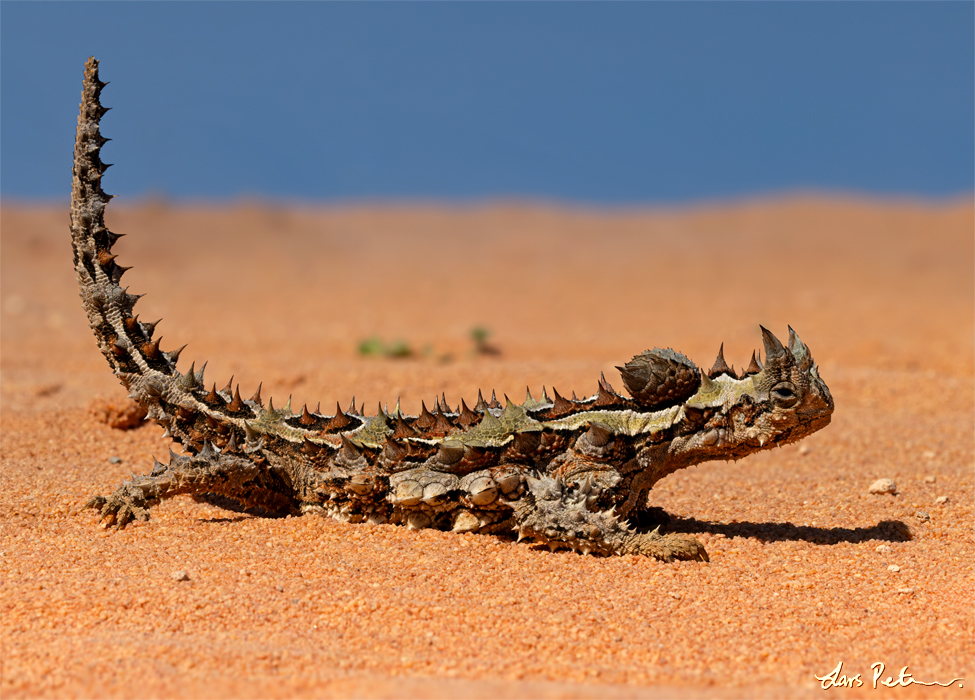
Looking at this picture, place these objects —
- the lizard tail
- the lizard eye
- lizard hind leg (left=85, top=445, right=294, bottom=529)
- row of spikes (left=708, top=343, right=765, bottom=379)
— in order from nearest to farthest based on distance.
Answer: the lizard eye → row of spikes (left=708, top=343, right=765, bottom=379) → lizard hind leg (left=85, top=445, right=294, bottom=529) → the lizard tail

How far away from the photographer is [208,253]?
120 feet

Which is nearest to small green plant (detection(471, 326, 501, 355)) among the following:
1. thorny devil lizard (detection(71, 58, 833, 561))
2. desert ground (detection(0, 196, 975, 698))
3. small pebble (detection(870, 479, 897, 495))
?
desert ground (detection(0, 196, 975, 698))

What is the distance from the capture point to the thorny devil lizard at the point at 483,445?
163 inches

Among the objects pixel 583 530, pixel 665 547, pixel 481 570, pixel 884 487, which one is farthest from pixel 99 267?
pixel 884 487

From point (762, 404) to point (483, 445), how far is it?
1300 mm

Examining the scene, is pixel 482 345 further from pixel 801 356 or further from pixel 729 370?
pixel 801 356

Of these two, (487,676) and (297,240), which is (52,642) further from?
(297,240)

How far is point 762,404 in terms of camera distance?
13.2ft

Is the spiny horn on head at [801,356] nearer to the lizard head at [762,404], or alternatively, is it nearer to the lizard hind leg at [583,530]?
the lizard head at [762,404]

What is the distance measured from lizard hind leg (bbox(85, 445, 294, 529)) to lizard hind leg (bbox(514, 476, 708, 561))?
1351 millimetres

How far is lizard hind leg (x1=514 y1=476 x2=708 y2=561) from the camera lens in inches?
164

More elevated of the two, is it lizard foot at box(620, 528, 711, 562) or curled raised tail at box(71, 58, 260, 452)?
curled raised tail at box(71, 58, 260, 452)

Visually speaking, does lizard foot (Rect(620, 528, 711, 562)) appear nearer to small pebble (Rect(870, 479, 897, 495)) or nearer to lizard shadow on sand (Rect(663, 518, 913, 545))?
lizard shadow on sand (Rect(663, 518, 913, 545))

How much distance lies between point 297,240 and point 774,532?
1668 inches
